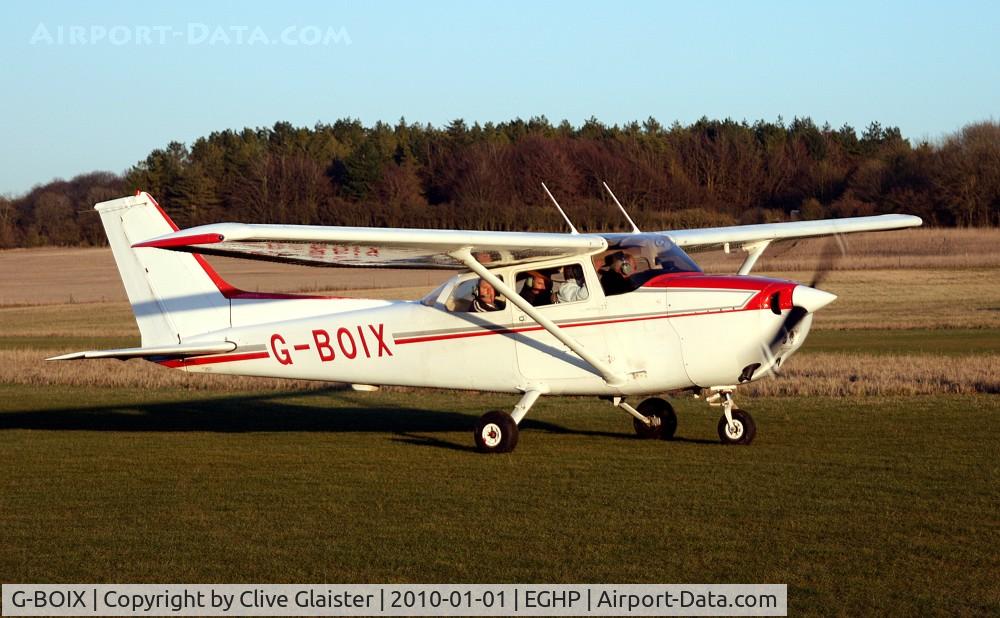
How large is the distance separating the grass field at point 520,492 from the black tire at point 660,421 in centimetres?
37

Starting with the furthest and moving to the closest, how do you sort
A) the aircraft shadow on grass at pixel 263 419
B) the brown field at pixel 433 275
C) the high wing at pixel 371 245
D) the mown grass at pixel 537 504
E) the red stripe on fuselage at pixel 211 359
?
the brown field at pixel 433 275
the aircraft shadow on grass at pixel 263 419
the red stripe on fuselage at pixel 211 359
the high wing at pixel 371 245
the mown grass at pixel 537 504

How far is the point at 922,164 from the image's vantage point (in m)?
49.3

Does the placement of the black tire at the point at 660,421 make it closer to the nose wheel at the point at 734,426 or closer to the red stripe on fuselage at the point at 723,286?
the nose wheel at the point at 734,426

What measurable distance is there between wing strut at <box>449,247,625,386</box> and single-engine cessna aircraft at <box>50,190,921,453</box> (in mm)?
16

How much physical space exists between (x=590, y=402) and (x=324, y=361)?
5.67 meters

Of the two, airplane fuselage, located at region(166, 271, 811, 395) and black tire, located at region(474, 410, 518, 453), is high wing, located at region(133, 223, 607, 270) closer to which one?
airplane fuselage, located at region(166, 271, 811, 395)

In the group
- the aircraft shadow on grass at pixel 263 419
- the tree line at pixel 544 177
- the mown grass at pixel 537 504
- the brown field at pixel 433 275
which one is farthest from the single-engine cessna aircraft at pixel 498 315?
the brown field at pixel 433 275

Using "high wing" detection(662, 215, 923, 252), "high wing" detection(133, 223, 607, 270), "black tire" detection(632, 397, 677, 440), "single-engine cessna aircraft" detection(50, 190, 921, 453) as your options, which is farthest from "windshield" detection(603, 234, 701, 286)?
"black tire" detection(632, 397, 677, 440)

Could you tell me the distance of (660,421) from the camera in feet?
45.0

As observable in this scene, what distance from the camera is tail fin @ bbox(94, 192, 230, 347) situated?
14477mm

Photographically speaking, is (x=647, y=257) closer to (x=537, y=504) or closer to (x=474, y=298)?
(x=474, y=298)

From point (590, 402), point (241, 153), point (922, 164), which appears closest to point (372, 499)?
point (590, 402)

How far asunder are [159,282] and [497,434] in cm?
465

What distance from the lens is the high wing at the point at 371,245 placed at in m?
10.6
